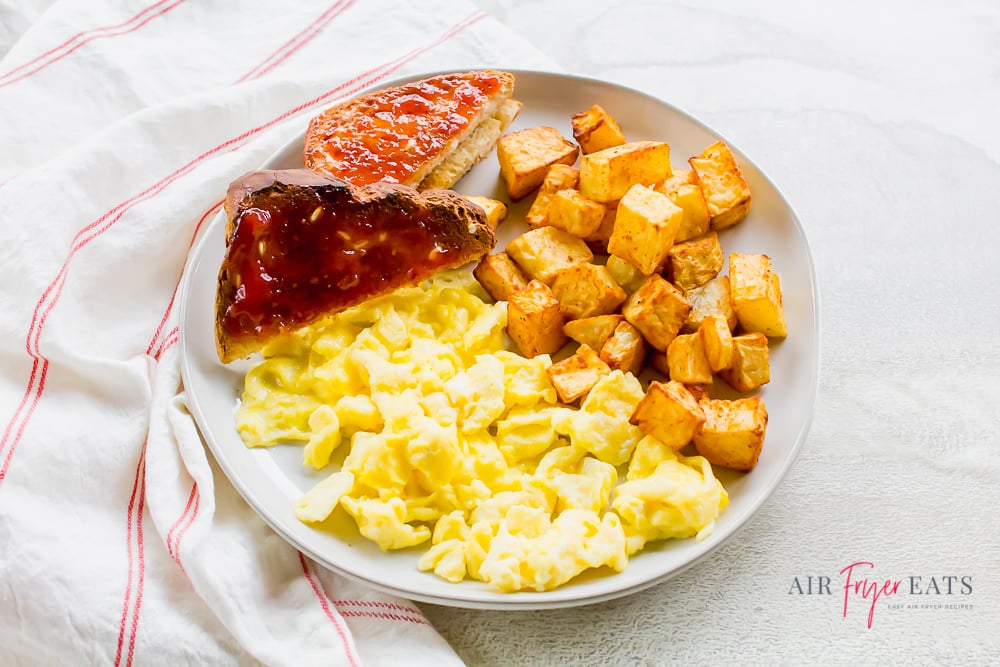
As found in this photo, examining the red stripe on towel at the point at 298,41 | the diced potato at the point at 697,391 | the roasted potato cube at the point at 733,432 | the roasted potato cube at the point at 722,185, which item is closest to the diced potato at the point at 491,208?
the roasted potato cube at the point at 722,185

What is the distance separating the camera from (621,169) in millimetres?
3252

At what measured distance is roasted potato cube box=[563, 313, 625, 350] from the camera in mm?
3078

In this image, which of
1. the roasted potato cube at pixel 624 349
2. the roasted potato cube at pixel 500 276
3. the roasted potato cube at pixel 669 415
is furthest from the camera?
the roasted potato cube at pixel 500 276

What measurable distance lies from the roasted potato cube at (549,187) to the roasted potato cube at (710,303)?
59cm

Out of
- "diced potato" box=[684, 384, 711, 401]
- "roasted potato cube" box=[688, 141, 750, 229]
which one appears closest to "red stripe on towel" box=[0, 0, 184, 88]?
"roasted potato cube" box=[688, 141, 750, 229]

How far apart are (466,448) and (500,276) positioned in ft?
2.24

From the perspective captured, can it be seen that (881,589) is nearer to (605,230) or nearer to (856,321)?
(856,321)

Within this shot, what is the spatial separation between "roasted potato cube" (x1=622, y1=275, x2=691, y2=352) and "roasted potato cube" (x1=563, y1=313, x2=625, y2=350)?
7cm

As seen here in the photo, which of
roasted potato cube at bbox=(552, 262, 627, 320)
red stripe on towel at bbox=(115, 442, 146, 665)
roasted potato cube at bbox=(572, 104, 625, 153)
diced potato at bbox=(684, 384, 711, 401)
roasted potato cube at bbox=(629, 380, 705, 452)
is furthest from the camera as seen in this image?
roasted potato cube at bbox=(572, 104, 625, 153)

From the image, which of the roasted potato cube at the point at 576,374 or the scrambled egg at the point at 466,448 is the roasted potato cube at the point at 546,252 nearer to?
the scrambled egg at the point at 466,448

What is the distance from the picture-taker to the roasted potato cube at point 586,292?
311 centimetres

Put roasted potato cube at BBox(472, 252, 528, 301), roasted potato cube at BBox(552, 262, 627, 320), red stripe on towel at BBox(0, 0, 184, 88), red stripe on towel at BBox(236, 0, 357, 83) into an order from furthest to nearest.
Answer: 1. red stripe on towel at BBox(236, 0, 357, 83)
2. red stripe on towel at BBox(0, 0, 184, 88)
3. roasted potato cube at BBox(472, 252, 528, 301)
4. roasted potato cube at BBox(552, 262, 627, 320)

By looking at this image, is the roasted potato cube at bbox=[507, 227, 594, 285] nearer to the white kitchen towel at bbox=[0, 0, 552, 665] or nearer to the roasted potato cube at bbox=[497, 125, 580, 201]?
the roasted potato cube at bbox=[497, 125, 580, 201]

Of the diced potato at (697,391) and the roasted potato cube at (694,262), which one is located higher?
the roasted potato cube at (694,262)
